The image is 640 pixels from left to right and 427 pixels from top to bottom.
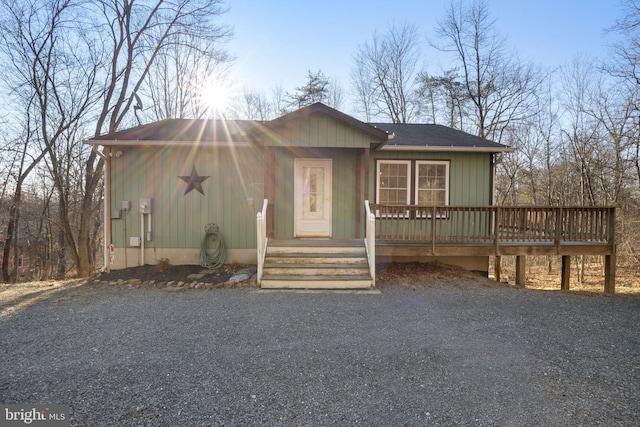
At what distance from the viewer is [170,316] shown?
4.79m

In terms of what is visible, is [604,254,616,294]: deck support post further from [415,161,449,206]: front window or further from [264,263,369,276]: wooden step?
[264,263,369,276]: wooden step

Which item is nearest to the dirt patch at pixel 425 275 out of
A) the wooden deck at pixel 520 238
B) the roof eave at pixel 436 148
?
the wooden deck at pixel 520 238

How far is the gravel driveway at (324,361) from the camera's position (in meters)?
2.45

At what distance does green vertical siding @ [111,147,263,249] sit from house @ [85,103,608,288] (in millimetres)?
24

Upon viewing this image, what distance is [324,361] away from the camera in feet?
10.8

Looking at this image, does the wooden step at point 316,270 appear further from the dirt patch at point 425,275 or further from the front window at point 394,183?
the front window at point 394,183

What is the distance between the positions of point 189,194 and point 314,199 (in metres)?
3.03

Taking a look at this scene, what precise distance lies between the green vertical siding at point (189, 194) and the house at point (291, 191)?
2 cm

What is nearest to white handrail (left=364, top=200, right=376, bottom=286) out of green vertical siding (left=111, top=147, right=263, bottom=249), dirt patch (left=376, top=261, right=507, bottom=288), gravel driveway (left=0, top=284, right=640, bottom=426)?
dirt patch (left=376, top=261, right=507, bottom=288)

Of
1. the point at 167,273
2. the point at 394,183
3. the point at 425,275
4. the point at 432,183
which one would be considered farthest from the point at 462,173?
the point at 167,273

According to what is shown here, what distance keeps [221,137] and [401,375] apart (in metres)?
6.92

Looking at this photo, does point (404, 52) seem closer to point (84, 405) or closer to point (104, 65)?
point (104, 65)

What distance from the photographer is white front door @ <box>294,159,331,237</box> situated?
8.42 metres

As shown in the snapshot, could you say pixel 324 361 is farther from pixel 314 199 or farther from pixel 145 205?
pixel 145 205
